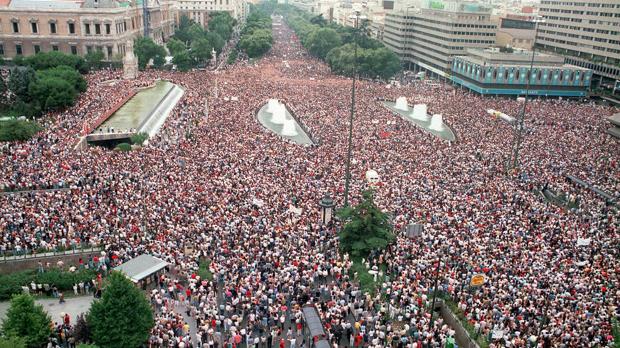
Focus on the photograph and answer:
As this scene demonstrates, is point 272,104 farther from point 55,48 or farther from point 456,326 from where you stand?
point 456,326

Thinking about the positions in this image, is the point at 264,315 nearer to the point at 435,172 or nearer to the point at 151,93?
the point at 435,172

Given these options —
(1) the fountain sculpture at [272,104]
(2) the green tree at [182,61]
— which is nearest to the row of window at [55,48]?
(2) the green tree at [182,61]

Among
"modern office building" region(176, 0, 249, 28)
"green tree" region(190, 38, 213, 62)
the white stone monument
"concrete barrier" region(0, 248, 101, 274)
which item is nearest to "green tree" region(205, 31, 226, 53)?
"green tree" region(190, 38, 213, 62)

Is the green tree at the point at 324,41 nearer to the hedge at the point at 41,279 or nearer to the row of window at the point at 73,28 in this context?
the row of window at the point at 73,28

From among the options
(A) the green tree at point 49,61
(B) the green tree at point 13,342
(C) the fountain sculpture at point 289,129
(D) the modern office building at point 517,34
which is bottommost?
(C) the fountain sculpture at point 289,129

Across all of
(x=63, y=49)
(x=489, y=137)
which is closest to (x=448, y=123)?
(x=489, y=137)

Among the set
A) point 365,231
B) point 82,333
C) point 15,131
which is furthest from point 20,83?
point 365,231
